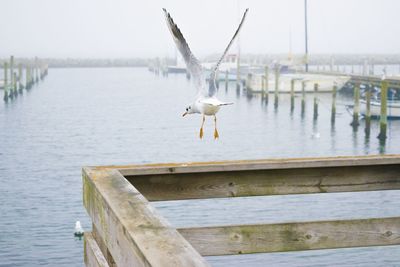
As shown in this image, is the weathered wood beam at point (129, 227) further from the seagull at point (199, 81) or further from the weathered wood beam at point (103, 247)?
the seagull at point (199, 81)

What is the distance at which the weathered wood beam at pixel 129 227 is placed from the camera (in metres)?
2.18

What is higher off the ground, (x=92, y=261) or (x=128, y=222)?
(x=128, y=222)

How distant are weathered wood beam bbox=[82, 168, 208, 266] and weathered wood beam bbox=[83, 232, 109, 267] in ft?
0.36

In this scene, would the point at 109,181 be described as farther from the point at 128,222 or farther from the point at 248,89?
the point at 248,89

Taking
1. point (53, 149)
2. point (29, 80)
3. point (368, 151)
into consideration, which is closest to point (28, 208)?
point (53, 149)

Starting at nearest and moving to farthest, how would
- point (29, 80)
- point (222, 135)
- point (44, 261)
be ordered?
point (44, 261), point (222, 135), point (29, 80)

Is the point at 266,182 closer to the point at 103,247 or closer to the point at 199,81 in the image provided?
the point at 103,247

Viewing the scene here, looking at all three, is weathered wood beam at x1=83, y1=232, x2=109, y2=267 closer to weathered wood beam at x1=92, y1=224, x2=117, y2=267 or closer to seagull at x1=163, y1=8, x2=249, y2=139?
weathered wood beam at x1=92, y1=224, x2=117, y2=267

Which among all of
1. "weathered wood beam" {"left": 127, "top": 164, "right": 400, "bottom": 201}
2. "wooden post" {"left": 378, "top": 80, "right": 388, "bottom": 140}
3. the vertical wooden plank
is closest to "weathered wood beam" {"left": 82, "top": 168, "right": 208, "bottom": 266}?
"weathered wood beam" {"left": 127, "top": 164, "right": 400, "bottom": 201}

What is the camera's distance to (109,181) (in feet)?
11.2

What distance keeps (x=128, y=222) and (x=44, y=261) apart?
523 inches

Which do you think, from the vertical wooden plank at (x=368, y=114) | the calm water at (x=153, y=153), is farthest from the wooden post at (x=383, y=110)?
the vertical wooden plank at (x=368, y=114)

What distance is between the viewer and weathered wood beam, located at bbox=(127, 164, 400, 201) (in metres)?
4.14

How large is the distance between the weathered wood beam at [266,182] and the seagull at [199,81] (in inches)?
Result: 60.9
